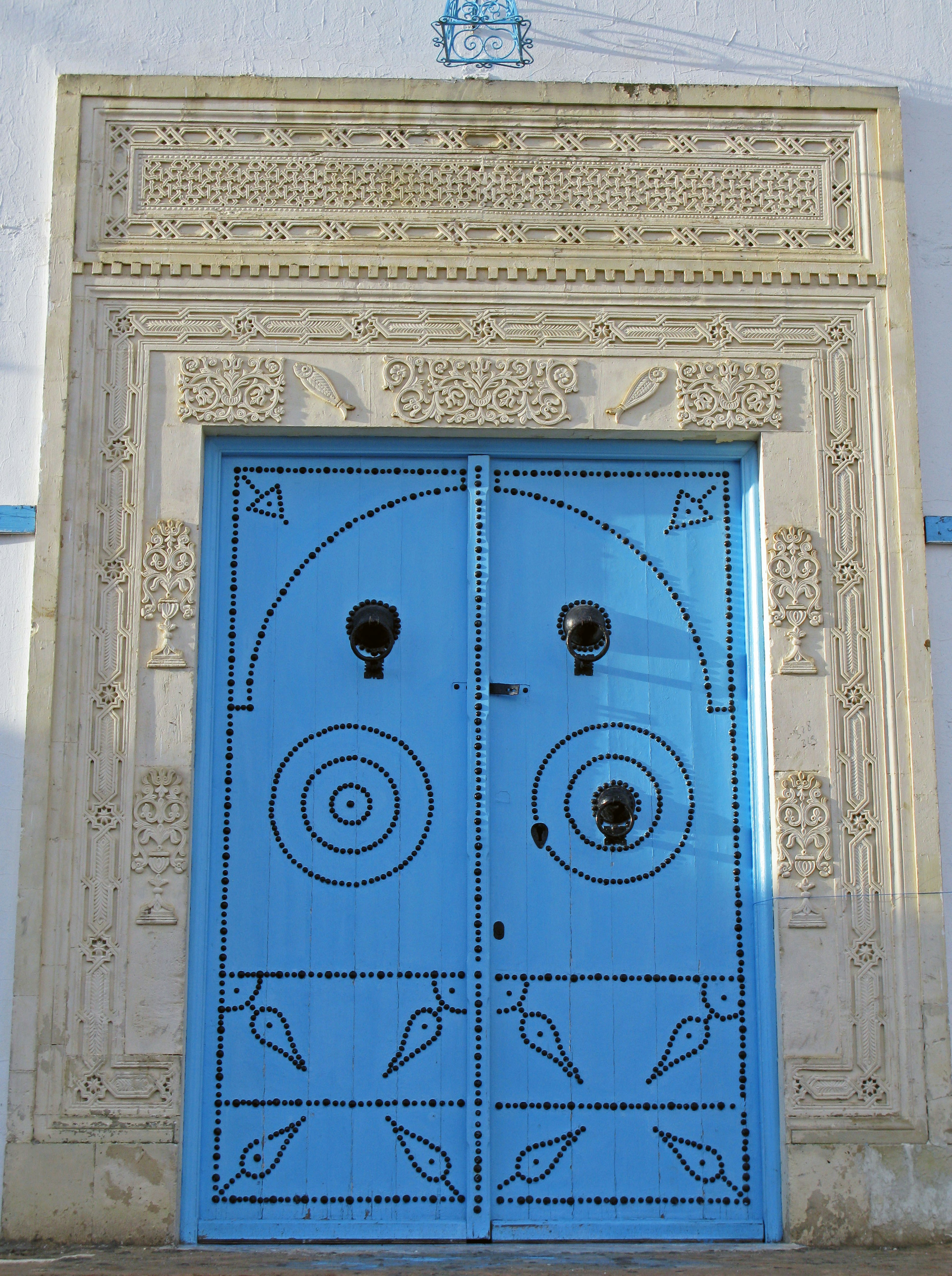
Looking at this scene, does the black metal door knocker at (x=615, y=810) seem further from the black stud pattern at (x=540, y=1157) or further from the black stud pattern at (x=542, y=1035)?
the black stud pattern at (x=540, y=1157)

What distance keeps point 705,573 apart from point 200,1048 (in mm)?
2347

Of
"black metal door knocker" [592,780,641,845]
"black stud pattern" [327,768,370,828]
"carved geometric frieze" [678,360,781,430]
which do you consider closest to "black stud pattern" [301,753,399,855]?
"black stud pattern" [327,768,370,828]

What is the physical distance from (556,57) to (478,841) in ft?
9.31

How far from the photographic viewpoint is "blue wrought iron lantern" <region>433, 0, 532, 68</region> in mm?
4828

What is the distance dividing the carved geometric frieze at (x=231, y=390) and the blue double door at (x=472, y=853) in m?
0.16

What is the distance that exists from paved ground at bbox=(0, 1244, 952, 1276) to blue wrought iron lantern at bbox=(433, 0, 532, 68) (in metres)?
4.03

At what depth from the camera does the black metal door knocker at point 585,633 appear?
4.52 meters

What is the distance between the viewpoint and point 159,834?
14.2 feet

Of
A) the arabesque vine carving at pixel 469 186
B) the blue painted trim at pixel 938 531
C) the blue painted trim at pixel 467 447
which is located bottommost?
the blue painted trim at pixel 938 531

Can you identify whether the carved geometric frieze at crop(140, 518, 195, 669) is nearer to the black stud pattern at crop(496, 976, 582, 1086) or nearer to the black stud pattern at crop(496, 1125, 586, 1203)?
the black stud pattern at crop(496, 976, 582, 1086)

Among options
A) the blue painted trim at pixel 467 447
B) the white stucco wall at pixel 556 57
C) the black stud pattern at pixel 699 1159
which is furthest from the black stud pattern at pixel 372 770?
the white stucco wall at pixel 556 57

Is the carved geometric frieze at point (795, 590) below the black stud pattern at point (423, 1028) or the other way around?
the other way around

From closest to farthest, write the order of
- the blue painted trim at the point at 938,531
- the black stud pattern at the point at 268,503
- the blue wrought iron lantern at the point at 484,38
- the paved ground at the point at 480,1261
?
the paved ground at the point at 480,1261 → the blue painted trim at the point at 938,531 → the black stud pattern at the point at 268,503 → the blue wrought iron lantern at the point at 484,38

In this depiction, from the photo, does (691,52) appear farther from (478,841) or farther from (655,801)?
(478,841)
